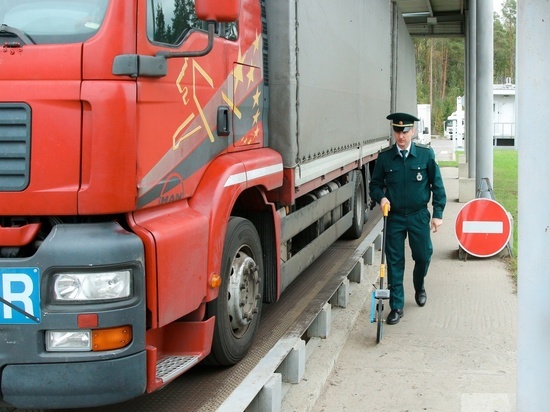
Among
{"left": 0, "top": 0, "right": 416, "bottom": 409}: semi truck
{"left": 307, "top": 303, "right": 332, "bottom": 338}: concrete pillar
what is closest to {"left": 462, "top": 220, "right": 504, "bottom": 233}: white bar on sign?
{"left": 307, "top": 303, "right": 332, "bottom": 338}: concrete pillar

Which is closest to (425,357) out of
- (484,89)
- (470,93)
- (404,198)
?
(404,198)

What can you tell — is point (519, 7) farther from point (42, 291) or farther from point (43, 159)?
point (42, 291)

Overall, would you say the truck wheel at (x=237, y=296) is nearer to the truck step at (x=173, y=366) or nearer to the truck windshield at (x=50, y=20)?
the truck step at (x=173, y=366)

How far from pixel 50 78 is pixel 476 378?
348 centimetres

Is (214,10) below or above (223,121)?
above

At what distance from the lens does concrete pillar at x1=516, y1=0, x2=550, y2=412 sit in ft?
10.5

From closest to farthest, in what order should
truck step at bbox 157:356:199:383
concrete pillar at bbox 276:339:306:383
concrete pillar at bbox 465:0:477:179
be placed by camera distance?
truck step at bbox 157:356:199:383
concrete pillar at bbox 276:339:306:383
concrete pillar at bbox 465:0:477:179

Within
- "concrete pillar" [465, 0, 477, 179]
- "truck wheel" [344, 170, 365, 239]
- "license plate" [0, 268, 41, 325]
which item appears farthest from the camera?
"concrete pillar" [465, 0, 477, 179]

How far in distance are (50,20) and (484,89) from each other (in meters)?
8.85

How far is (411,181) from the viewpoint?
6602 millimetres

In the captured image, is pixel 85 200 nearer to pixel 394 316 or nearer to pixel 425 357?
pixel 425 357

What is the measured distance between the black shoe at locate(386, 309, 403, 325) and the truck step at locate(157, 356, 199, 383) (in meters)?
2.90

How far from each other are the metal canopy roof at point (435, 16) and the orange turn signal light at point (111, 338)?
1596 cm

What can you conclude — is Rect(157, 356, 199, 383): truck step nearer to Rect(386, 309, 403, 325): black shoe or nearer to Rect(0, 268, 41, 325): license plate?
Rect(0, 268, 41, 325): license plate
